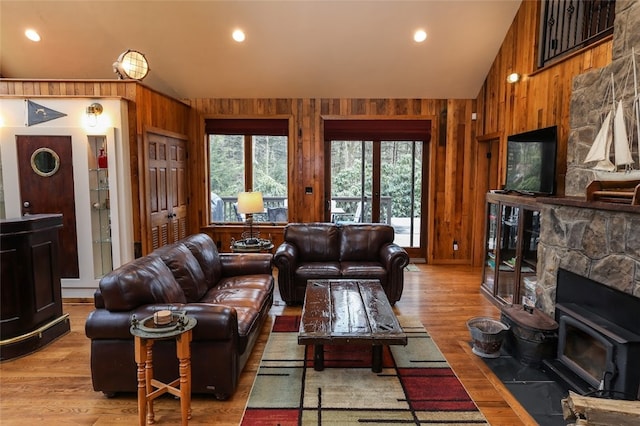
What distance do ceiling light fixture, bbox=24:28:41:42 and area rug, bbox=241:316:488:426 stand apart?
210 inches

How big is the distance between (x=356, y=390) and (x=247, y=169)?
4.50m

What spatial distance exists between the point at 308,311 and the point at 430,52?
4193 mm

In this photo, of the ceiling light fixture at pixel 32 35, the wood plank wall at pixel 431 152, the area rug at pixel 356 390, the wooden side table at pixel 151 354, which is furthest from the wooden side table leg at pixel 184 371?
the ceiling light fixture at pixel 32 35

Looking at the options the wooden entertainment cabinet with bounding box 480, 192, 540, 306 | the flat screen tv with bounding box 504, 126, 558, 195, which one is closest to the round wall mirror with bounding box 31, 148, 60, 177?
the wooden entertainment cabinet with bounding box 480, 192, 540, 306

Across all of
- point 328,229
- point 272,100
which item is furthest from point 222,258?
point 272,100

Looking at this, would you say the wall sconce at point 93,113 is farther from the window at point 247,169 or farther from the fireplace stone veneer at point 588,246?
the fireplace stone veneer at point 588,246

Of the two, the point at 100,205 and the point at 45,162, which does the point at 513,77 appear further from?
the point at 45,162

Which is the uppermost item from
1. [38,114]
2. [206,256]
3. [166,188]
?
[38,114]

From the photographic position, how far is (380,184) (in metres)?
6.48

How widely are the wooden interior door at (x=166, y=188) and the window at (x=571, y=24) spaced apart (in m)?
4.82

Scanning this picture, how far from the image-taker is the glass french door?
641 cm

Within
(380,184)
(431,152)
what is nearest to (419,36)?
(431,152)

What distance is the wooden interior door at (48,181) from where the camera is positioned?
423 cm

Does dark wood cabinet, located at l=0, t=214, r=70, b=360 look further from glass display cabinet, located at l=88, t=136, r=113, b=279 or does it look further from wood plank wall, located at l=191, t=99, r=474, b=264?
wood plank wall, located at l=191, t=99, r=474, b=264
